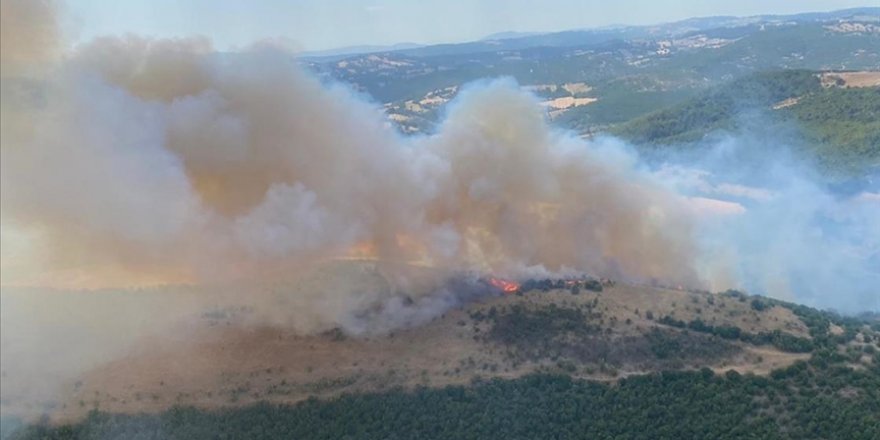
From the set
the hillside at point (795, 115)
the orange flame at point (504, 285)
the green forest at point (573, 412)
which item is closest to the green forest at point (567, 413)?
the green forest at point (573, 412)

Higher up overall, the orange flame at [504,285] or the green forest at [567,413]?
the orange flame at [504,285]

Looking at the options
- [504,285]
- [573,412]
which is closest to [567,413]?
[573,412]

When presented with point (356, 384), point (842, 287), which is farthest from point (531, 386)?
point (842, 287)

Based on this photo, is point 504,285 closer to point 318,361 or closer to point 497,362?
point 497,362

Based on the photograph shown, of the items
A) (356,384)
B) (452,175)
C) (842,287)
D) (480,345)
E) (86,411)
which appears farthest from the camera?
(842,287)

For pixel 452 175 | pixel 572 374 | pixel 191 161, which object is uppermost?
pixel 191 161

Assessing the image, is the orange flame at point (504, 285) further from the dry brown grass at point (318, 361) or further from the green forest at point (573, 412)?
the green forest at point (573, 412)

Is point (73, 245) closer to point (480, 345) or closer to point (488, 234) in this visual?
point (480, 345)
